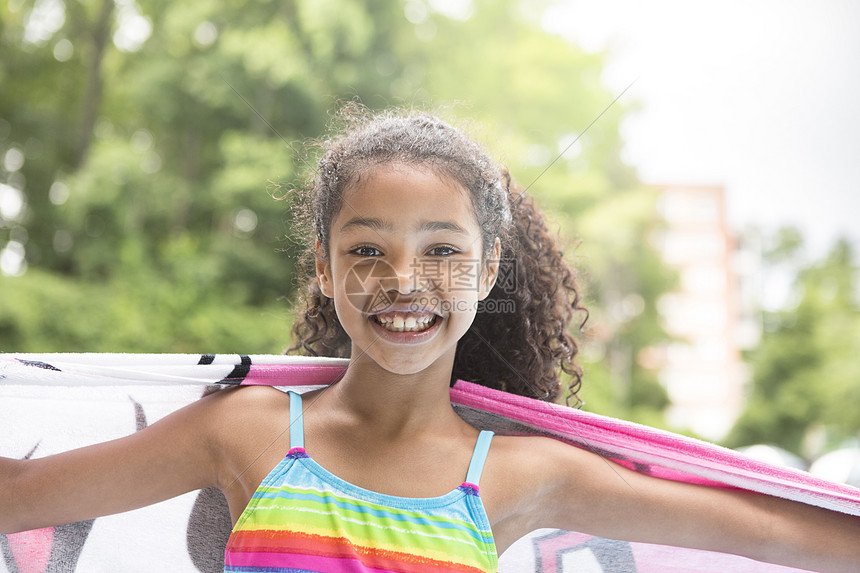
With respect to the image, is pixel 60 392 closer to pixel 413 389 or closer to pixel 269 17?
pixel 413 389

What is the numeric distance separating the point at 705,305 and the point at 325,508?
50260 millimetres

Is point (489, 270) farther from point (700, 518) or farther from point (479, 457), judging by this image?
point (700, 518)

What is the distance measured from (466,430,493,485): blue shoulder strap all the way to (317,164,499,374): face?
0.21 meters

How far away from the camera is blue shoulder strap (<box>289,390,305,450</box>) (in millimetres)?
1528

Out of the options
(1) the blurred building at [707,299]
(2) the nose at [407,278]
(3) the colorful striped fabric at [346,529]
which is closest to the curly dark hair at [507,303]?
(2) the nose at [407,278]

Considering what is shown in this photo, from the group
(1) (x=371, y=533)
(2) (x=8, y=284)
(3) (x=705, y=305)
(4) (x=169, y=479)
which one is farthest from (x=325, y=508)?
Answer: (3) (x=705, y=305)

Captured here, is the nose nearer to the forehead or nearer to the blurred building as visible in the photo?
the forehead

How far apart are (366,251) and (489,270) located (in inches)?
12.2

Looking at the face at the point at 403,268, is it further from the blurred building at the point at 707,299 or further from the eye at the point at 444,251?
the blurred building at the point at 707,299

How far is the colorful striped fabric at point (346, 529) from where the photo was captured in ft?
4.61

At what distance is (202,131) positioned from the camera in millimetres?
11875

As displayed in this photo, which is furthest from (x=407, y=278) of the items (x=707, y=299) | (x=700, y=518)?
(x=707, y=299)

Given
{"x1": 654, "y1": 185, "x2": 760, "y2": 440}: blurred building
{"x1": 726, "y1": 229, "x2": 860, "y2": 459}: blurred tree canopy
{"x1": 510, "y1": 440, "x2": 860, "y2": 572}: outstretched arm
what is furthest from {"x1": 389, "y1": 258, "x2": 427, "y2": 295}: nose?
{"x1": 654, "y1": 185, "x2": 760, "y2": 440}: blurred building

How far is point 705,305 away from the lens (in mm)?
48406
